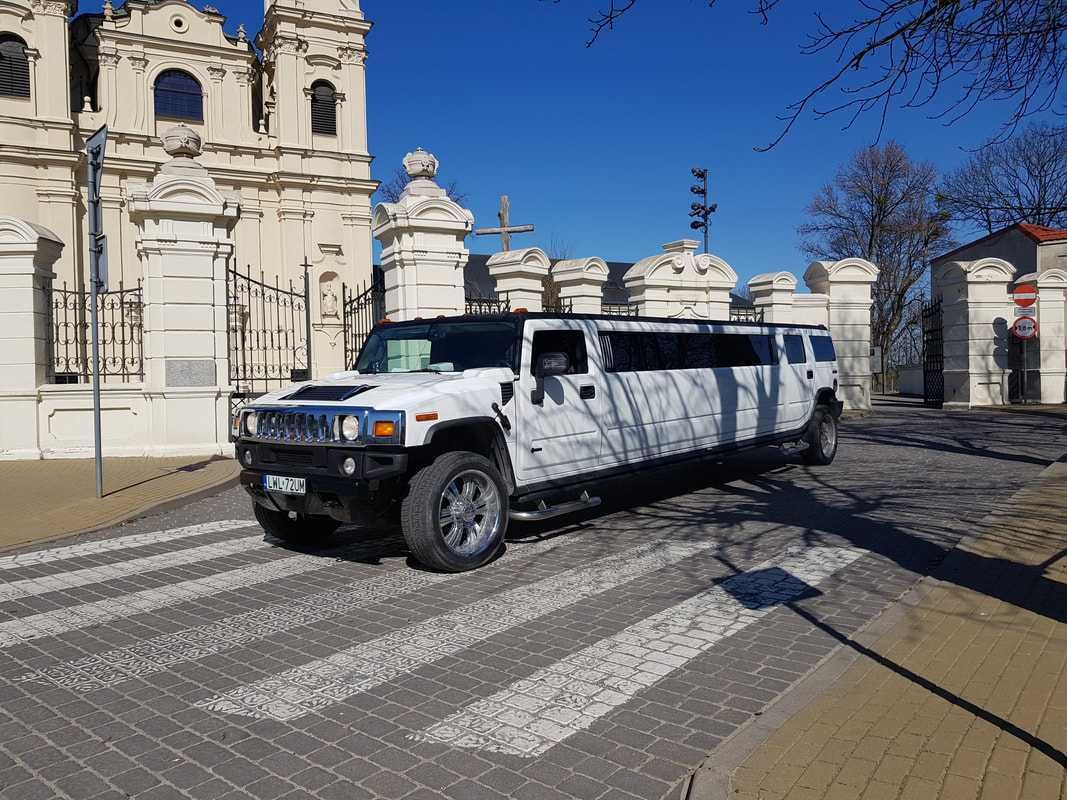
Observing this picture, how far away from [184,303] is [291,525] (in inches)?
265

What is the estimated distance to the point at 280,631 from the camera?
5215 mm

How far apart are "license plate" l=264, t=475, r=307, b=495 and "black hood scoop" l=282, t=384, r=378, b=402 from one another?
67cm

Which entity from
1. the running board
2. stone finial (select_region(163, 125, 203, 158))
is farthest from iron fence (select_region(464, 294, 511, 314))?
the running board

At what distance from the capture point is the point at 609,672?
441 cm

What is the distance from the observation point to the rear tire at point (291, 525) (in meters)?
7.63

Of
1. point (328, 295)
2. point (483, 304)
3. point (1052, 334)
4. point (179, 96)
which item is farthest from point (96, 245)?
point (179, 96)

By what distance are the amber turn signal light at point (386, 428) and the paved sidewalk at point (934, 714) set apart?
3.24 meters

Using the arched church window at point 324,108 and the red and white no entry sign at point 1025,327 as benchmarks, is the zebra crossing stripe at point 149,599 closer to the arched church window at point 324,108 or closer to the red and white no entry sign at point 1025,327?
the red and white no entry sign at point 1025,327

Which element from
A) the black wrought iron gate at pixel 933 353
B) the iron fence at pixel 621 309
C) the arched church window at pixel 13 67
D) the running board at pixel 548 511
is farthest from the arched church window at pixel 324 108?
the running board at pixel 548 511

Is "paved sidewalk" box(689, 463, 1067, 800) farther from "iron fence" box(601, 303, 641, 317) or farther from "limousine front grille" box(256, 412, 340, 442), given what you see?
"iron fence" box(601, 303, 641, 317)

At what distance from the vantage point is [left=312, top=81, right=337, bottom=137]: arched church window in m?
36.0

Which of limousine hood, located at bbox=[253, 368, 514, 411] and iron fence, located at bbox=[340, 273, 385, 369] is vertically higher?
iron fence, located at bbox=[340, 273, 385, 369]

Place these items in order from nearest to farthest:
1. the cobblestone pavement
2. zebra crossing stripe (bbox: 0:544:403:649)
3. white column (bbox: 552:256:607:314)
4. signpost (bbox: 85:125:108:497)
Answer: the cobblestone pavement → zebra crossing stripe (bbox: 0:544:403:649) → signpost (bbox: 85:125:108:497) → white column (bbox: 552:256:607:314)

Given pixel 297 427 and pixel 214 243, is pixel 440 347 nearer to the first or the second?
pixel 297 427
